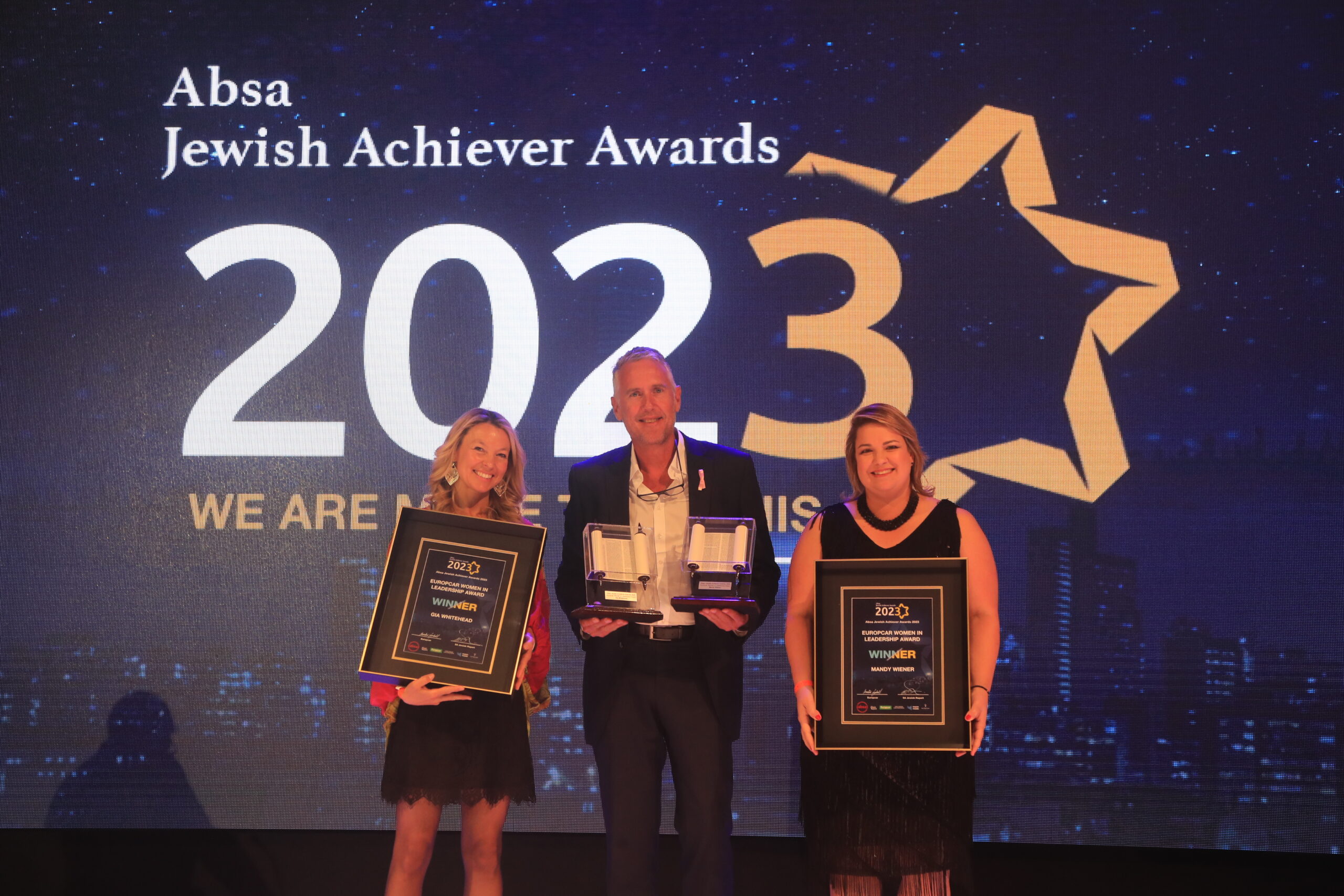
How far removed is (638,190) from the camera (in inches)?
157

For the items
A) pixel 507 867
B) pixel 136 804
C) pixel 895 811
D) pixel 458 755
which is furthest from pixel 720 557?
pixel 136 804

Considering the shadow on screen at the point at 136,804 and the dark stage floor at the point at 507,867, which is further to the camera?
the shadow on screen at the point at 136,804

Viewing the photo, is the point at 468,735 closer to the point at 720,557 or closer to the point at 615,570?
the point at 615,570

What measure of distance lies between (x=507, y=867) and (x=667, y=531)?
171 cm

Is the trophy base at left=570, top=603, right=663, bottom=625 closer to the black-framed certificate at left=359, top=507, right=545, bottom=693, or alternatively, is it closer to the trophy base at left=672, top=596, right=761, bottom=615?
the trophy base at left=672, top=596, right=761, bottom=615

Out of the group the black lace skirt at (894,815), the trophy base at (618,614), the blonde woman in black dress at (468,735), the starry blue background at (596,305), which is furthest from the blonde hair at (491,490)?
the starry blue background at (596,305)

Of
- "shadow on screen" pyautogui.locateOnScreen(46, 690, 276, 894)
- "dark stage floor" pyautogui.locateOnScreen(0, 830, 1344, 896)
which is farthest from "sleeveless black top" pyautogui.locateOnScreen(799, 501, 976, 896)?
"shadow on screen" pyautogui.locateOnScreen(46, 690, 276, 894)

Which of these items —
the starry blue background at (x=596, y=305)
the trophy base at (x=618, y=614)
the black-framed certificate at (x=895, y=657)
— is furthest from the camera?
the starry blue background at (x=596, y=305)

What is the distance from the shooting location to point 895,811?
7.72ft

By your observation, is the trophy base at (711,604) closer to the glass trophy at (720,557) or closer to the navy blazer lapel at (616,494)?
the glass trophy at (720,557)

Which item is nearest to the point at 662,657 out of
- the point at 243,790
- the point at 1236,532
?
the point at 243,790

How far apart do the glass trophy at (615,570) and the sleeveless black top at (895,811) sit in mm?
445

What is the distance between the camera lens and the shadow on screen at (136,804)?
382 centimetres

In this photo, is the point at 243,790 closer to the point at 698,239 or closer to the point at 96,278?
the point at 96,278
